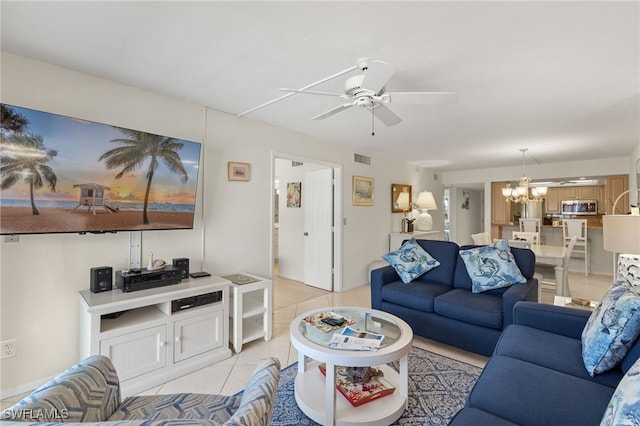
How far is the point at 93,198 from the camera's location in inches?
85.5

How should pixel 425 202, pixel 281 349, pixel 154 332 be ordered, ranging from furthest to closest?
pixel 425 202 → pixel 281 349 → pixel 154 332

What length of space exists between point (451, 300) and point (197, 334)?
7.33 ft

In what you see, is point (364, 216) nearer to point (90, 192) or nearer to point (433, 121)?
point (433, 121)

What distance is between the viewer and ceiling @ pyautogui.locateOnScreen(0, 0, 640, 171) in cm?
157

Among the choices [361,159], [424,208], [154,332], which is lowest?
[154,332]

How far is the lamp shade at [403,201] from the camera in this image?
5906mm

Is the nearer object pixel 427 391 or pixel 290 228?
pixel 427 391

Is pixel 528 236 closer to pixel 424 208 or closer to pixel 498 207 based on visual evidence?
pixel 424 208

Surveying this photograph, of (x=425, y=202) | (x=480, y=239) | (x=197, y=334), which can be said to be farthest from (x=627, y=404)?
(x=425, y=202)

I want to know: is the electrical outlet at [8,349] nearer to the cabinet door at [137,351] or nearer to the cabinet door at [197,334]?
the cabinet door at [137,351]

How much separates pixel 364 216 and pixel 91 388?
4.38 metres

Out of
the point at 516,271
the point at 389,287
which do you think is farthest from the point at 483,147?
the point at 389,287

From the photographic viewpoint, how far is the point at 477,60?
81.2 inches

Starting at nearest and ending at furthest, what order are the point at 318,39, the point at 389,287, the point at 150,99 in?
the point at 318,39 → the point at 150,99 → the point at 389,287
